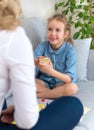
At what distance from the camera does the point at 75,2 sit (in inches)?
116

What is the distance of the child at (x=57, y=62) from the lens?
193 cm

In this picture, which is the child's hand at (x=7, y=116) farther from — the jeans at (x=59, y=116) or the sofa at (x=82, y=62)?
the sofa at (x=82, y=62)

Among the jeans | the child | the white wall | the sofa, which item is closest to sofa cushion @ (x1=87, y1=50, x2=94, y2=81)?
the sofa

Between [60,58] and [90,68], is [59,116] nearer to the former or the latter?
[60,58]

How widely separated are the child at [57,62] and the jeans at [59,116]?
2.00ft

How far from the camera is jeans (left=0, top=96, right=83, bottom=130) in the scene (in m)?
1.18

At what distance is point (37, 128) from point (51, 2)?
2074mm

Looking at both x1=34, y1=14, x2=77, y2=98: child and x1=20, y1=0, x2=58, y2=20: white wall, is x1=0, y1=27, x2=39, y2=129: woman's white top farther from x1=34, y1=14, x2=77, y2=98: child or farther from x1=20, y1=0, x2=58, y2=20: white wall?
x1=20, y1=0, x2=58, y2=20: white wall

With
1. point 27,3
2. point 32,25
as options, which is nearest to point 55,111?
point 32,25

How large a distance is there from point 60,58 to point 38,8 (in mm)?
803

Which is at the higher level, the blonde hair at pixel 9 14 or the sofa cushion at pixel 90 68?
the blonde hair at pixel 9 14

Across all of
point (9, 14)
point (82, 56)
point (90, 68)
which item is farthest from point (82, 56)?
point (9, 14)

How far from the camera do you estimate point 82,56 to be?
2281 mm

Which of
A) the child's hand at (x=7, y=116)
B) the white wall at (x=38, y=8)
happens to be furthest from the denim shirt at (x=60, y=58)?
the child's hand at (x=7, y=116)
